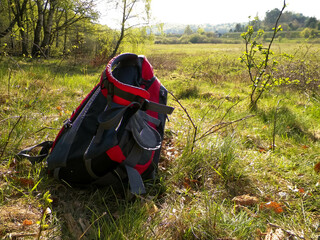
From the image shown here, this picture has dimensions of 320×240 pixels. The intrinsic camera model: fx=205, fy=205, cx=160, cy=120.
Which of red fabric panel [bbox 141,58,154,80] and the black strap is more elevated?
red fabric panel [bbox 141,58,154,80]

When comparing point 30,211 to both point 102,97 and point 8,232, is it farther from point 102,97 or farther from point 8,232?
point 102,97

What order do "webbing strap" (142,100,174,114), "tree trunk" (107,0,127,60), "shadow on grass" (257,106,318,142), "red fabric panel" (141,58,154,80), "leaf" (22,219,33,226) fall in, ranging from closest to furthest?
"leaf" (22,219,33,226) → "webbing strap" (142,100,174,114) → "red fabric panel" (141,58,154,80) → "shadow on grass" (257,106,318,142) → "tree trunk" (107,0,127,60)

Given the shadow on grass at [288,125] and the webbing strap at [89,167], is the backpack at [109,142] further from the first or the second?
the shadow on grass at [288,125]

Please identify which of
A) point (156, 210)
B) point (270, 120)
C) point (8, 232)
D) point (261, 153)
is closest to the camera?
point (8, 232)

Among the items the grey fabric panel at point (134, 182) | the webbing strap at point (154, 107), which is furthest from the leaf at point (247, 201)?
the webbing strap at point (154, 107)

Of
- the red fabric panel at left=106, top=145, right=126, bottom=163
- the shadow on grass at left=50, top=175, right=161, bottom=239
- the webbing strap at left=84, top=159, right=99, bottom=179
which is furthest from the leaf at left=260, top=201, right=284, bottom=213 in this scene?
the webbing strap at left=84, top=159, right=99, bottom=179

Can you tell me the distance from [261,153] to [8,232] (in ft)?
7.43

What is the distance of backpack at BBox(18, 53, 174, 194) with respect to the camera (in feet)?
4.44

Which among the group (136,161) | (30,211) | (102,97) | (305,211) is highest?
(102,97)

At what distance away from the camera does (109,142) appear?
4.42 feet

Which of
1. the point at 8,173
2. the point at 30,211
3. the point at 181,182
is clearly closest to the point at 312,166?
the point at 181,182

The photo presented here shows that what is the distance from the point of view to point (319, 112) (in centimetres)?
355

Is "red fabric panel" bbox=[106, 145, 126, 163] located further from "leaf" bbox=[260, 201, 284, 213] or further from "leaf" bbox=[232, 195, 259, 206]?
"leaf" bbox=[260, 201, 284, 213]

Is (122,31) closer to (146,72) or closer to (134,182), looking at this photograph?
(146,72)
